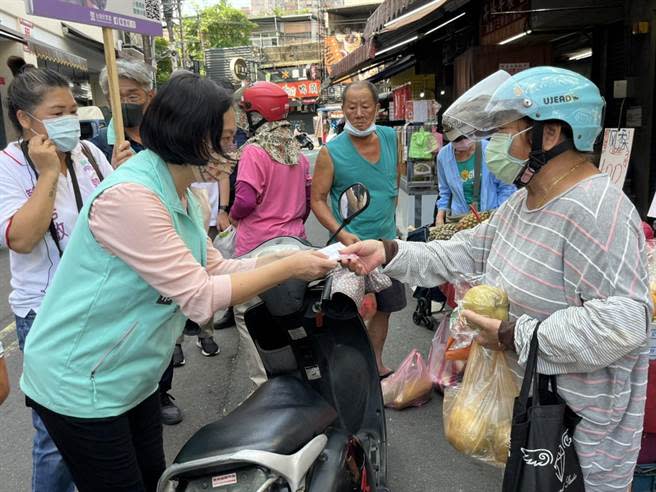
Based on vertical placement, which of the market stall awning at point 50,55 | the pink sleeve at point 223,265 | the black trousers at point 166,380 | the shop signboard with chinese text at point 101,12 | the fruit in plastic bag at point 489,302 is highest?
the market stall awning at point 50,55

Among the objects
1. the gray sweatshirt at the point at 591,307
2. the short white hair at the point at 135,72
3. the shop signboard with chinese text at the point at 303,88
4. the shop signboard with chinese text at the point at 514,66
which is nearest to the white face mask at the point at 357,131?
the short white hair at the point at 135,72

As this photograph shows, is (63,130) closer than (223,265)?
No

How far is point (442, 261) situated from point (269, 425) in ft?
3.02

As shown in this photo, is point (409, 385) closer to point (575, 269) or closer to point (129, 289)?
point (575, 269)

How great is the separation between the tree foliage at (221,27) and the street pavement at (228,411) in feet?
143

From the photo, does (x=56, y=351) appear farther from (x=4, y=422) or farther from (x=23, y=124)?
(x=4, y=422)

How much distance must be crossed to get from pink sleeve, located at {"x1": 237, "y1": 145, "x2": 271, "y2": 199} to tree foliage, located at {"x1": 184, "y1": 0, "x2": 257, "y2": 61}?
44.0 m

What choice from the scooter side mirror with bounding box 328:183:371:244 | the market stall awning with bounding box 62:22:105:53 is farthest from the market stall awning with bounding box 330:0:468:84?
the market stall awning with bounding box 62:22:105:53

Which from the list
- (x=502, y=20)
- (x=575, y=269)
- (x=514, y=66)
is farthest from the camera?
(x=514, y=66)

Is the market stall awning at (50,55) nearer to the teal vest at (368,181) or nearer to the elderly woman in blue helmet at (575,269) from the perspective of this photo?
the teal vest at (368,181)

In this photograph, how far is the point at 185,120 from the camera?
1.61m

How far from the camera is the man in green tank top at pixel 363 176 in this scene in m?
3.66

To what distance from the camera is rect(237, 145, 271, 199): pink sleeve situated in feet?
11.7

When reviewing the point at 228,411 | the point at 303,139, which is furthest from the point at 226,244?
the point at 303,139
